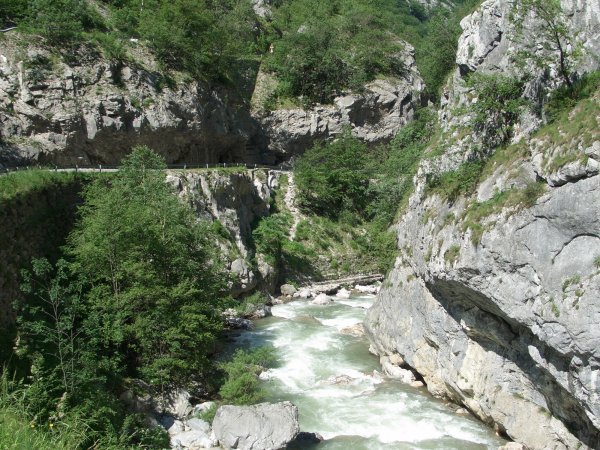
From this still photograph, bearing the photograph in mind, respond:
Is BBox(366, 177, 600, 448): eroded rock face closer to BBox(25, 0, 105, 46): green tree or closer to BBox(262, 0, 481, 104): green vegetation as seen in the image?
BBox(25, 0, 105, 46): green tree

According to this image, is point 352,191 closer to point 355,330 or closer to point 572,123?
point 355,330

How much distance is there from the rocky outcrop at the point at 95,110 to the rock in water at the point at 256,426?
24.2 metres

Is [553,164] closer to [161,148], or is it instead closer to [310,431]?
[310,431]

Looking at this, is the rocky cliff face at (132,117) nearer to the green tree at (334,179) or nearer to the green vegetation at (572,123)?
the green tree at (334,179)

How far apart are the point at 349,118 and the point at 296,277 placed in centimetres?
2214

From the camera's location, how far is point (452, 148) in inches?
773

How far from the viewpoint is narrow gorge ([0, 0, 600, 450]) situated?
13539 mm

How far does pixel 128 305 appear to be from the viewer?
19266 millimetres

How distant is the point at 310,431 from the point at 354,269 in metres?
24.8

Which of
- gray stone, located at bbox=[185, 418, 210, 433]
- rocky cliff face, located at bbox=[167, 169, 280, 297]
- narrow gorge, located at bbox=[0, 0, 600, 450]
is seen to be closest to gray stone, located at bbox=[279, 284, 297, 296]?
narrow gorge, located at bbox=[0, 0, 600, 450]

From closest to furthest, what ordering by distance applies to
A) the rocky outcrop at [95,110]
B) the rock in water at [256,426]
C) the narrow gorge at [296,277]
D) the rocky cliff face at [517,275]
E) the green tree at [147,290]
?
the rocky cliff face at [517,275] → the narrow gorge at [296,277] → the rock in water at [256,426] → the green tree at [147,290] → the rocky outcrop at [95,110]

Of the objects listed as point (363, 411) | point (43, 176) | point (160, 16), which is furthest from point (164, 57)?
point (363, 411)

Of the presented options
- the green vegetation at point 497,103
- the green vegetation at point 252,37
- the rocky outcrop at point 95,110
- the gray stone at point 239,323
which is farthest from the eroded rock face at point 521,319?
the green vegetation at point 252,37

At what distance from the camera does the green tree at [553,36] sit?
1475 cm
